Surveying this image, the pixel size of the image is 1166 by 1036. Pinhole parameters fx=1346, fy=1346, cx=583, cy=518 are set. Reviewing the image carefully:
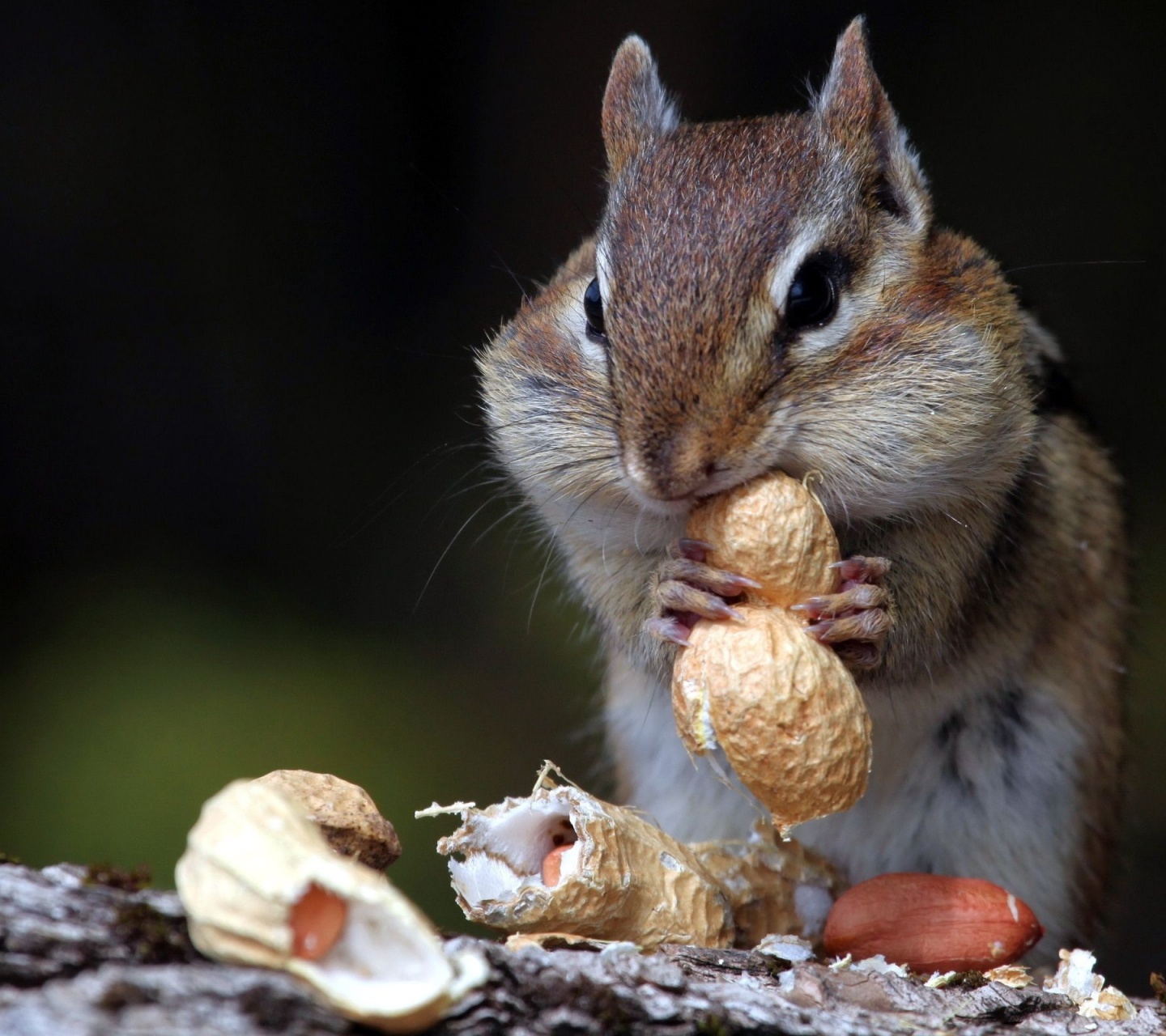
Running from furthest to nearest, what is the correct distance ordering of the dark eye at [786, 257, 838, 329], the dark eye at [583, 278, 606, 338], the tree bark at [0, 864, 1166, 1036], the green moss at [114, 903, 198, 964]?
1. the dark eye at [583, 278, 606, 338]
2. the dark eye at [786, 257, 838, 329]
3. the green moss at [114, 903, 198, 964]
4. the tree bark at [0, 864, 1166, 1036]

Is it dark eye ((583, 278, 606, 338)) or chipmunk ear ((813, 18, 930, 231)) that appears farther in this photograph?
chipmunk ear ((813, 18, 930, 231))

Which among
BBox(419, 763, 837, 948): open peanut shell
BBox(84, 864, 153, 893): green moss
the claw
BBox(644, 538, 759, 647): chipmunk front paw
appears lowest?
BBox(419, 763, 837, 948): open peanut shell

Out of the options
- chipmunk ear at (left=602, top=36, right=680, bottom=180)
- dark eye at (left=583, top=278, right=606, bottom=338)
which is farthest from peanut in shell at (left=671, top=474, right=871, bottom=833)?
chipmunk ear at (left=602, top=36, right=680, bottom=180)

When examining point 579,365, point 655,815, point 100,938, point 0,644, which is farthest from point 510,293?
point 100,938

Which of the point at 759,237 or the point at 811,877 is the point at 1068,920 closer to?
the point at 811,877

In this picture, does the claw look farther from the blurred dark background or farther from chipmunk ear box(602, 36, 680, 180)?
the blurred dark background

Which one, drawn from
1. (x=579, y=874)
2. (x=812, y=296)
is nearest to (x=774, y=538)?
(x=812, y=296)
